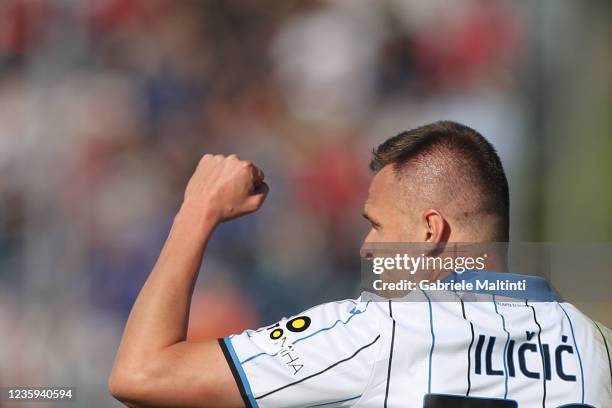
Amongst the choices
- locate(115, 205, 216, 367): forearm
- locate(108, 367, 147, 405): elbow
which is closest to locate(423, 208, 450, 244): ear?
locate(115, 205, 216, 367): forearm

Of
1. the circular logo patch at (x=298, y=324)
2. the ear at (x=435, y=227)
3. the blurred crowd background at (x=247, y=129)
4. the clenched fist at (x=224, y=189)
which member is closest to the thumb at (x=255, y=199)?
the clenched fist at (x=224, y=189)

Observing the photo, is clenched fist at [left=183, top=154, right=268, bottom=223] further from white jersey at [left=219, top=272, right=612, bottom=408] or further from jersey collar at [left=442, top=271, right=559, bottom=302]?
jersey collar at [left=442, top=271, right=559, bottom=302]

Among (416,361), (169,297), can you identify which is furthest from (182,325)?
(416,361)

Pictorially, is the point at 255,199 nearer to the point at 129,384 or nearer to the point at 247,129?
the point at 129,384

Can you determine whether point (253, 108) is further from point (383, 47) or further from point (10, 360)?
point (10, 360)

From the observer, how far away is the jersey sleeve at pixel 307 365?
1371mm

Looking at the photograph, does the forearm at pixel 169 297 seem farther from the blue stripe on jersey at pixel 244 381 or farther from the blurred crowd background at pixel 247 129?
the blurred crowd background at pixel 247 129

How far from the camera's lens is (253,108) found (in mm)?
3750

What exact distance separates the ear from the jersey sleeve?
27cm

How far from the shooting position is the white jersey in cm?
137

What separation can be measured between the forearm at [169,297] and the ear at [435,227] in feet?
1.53

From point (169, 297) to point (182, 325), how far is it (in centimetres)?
6

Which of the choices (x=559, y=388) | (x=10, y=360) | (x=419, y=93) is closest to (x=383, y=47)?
(x=419, y=93)

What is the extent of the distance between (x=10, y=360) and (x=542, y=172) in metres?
2.53
